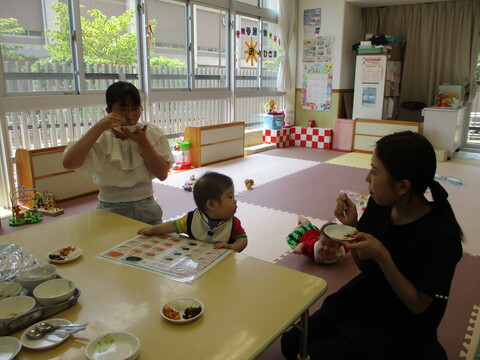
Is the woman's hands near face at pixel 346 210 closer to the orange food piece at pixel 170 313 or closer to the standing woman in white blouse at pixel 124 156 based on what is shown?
the orange food piece at pixel 170 313

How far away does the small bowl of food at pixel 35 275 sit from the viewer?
40.4 inches

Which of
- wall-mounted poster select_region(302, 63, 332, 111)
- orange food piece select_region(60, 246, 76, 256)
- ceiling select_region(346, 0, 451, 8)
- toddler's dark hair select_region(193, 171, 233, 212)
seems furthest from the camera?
wall-mounted poster select_region(302, 63, 332, 111)

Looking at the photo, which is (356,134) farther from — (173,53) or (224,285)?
(224,285)

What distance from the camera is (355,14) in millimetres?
6344

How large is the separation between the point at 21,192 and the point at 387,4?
228 inches

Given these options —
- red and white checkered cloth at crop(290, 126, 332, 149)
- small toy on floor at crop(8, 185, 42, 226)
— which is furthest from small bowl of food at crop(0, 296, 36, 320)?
red and white checkered cloth at crop(290, 126, 332, 149)

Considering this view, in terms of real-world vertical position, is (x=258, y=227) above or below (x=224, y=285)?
below

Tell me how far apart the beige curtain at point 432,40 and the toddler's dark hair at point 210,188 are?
569 centimetres

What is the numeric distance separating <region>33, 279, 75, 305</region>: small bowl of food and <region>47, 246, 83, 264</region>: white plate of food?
17cm

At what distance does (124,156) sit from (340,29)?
17.3 ft

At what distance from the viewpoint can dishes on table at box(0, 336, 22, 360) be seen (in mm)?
772

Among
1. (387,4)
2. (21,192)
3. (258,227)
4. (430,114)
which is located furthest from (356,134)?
(21,192)

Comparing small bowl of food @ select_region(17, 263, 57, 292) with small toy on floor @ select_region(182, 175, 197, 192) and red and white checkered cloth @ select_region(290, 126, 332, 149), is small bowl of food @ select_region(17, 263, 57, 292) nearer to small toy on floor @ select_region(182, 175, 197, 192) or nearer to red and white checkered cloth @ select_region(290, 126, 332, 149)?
small toy on floor @ select_region(182, 175, 197, 192)

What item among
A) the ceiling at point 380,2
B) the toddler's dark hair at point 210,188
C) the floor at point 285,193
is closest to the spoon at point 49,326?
→ the toddler's dark hair at point 210,188
